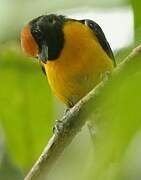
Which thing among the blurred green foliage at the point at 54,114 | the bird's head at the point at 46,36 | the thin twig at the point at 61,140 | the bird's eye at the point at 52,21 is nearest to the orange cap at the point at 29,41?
the bird's head at the point at 46,36

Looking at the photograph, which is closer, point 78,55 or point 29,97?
point 29,97

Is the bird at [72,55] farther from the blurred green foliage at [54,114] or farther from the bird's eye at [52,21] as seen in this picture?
the blurred green foliage at [54,114]

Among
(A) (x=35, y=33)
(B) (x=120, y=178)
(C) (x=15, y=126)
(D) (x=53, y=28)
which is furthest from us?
(D) (x=53, y=28)

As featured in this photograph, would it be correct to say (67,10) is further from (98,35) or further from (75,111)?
(98,35)

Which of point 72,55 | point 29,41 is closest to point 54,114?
point 29,41

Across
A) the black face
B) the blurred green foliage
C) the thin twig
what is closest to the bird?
the black face

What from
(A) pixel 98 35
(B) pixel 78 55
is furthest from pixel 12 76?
Answer: (A) pixel 98 35

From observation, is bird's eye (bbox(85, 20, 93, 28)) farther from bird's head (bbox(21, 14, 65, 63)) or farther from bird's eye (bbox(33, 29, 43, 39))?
bird's eye (bbox(33, 29, 43, 39))

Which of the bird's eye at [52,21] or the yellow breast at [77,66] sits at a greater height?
the bird's eye at [52,21]
